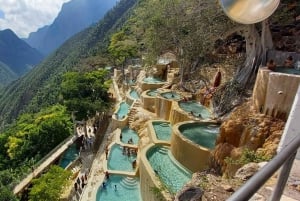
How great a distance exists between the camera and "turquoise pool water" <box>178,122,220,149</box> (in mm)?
12123

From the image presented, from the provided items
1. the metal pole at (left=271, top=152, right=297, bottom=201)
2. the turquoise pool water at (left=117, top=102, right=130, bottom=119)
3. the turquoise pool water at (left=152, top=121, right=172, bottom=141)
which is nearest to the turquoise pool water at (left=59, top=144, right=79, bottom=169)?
the turquoise pool water at (left=117, top=102, right=130, bottom=119)

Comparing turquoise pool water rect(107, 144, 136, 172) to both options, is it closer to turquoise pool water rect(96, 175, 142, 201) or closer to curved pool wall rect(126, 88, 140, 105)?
turquoise pool water rect(96, 175, 142, 201)

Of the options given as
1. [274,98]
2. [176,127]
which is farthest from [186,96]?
[274,98]

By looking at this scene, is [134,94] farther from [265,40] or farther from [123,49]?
[265,40]

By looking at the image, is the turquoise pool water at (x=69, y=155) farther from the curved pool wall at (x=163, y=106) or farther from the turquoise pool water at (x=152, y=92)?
the curved pool wall at (x=163, y=106)

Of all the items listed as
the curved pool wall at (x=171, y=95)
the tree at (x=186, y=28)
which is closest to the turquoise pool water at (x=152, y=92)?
the curved pool wall at (x=171, y=95)

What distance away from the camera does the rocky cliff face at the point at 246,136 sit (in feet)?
28.1

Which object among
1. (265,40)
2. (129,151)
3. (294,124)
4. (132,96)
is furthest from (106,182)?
(132,96)

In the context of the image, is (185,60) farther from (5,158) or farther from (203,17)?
(5,158)

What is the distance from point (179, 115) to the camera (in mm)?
15844

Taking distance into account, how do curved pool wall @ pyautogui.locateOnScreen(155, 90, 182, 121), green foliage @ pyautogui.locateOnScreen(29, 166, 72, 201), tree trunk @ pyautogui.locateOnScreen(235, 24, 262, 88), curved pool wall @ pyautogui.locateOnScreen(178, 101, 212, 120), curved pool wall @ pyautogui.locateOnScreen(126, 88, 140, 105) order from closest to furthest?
tree trunk @ pyautogui.locateOnScreen(235, 24, 262, 88) < green foliage @ pyautogui.locateOnScreen(29, 166, 72, 201) < curved pool wall @ pyautogui.locateOnScreen(178, 101, 212, 120) < curved pool wall @ pyautogui.locateOnScreen(155, 90, 182, 121) < curved pool wall @ pyautogui.locateOnScreen(126, 88, 140, 105)

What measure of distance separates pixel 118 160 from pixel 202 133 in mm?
5235

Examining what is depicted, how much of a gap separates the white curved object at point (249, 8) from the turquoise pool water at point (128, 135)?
16.2 meters

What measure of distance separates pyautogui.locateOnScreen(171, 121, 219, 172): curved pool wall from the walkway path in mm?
11025
